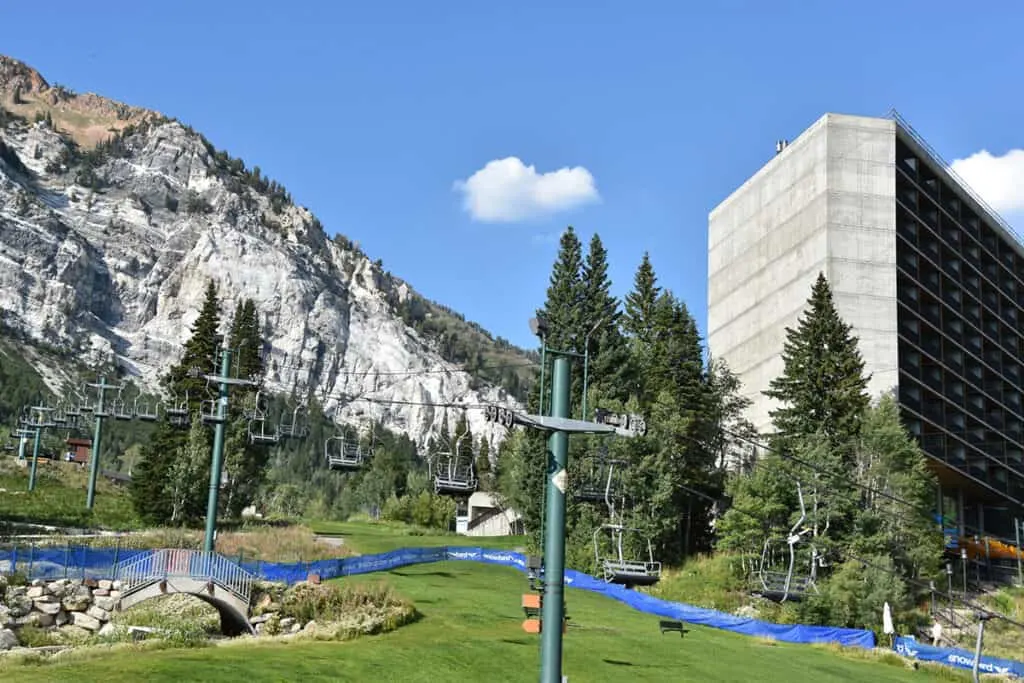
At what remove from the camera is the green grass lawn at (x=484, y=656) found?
30188 millimetres

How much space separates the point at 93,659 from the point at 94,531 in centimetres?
4178

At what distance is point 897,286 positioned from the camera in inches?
3883

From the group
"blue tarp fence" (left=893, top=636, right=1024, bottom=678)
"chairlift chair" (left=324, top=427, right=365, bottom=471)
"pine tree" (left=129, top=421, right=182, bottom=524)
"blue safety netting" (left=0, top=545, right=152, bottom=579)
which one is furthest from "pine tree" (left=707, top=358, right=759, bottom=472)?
"blue safety netting" (left=0, top=545, right=152, bottom=579)

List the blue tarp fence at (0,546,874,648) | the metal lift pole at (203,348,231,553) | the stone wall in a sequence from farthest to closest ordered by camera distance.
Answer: the metal lift pole at (203,348,231,553) → the blue tarp fence at (0,546,874,648) → the stone wall

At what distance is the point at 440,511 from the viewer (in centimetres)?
13400

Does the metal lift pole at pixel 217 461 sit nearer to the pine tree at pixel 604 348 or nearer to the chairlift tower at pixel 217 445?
the chairlift tower at pixel 217 445

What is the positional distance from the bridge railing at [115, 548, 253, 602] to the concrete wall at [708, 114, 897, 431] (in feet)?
220

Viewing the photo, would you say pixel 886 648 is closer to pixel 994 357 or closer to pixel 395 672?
pixel 395 672

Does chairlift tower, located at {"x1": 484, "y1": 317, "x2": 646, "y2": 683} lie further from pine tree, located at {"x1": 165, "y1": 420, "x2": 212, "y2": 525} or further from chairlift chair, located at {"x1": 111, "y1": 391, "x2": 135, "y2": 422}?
pine tree, located at {"x1": 165, "y1": 420, "x2": 212, "y2": 525}

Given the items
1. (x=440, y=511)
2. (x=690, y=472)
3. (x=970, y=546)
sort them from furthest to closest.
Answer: (x=440, y=511), (x=970, y=546), (x=690, y=472)

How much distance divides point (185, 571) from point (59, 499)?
180 ft

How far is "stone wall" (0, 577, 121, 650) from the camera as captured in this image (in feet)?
128

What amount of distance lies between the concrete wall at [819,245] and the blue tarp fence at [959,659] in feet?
136

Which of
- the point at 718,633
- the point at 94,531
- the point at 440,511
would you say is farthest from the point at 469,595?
the point at 440,511
